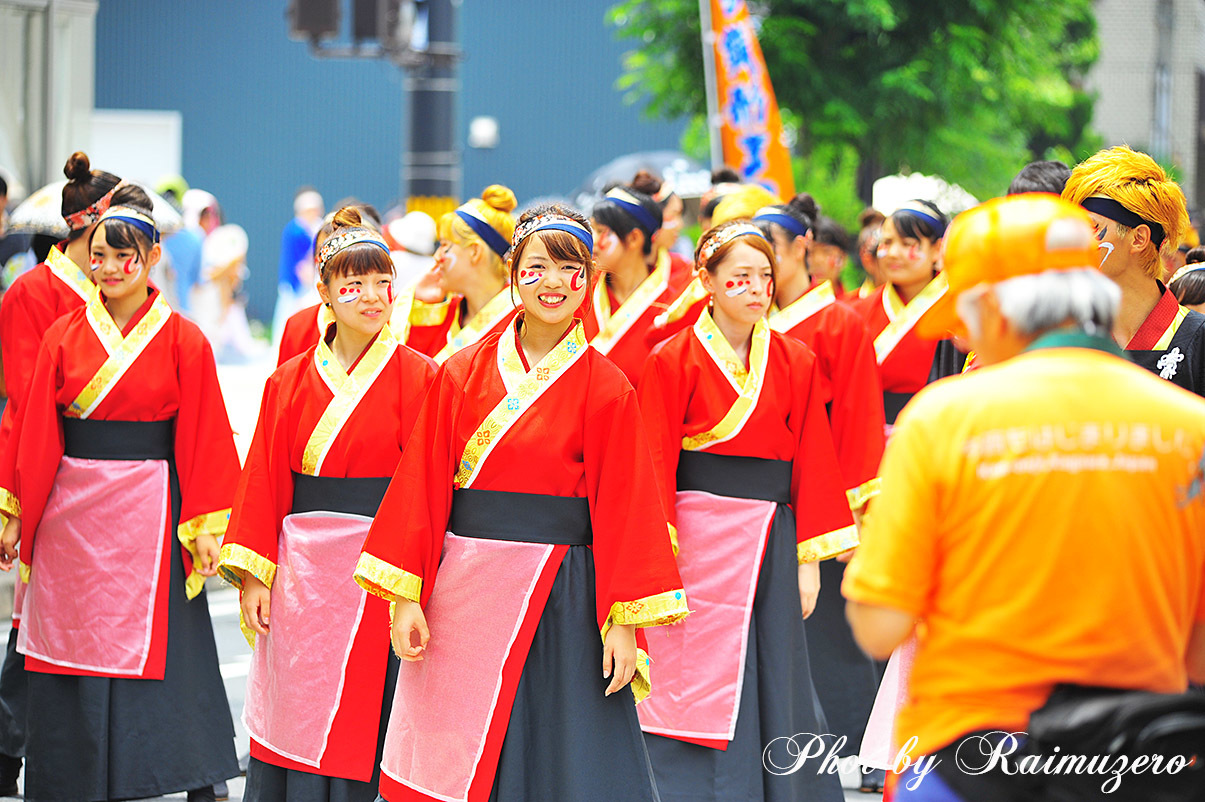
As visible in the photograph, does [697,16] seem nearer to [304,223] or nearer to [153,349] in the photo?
[304,223]

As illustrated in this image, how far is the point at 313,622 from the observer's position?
4.11 meters

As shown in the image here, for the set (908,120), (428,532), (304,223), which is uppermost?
(908,120)

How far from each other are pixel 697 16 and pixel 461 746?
1037 centimetres

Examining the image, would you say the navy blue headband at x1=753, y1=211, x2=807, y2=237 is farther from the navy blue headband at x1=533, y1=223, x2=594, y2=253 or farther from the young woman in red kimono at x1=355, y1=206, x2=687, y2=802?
the young woman in red kimono at x1=355, y1=206, x2=687, y2=802

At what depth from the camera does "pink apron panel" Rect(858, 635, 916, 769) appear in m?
4.06

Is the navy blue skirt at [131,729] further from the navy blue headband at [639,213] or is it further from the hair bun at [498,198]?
the navy blue headband at [639,213]

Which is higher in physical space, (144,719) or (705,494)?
(705,494)

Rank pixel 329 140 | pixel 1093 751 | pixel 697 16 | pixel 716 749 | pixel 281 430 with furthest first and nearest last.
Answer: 1. pixel 329 140
2. pixel 697 16
3. pixel 716 749
4. pixel 281 430
5. pixel 1093 751

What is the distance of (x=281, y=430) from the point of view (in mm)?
4145

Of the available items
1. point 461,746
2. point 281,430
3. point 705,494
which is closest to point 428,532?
point 461,746

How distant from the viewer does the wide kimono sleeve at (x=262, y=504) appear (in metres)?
4.08

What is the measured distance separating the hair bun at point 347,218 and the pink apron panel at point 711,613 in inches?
59.0

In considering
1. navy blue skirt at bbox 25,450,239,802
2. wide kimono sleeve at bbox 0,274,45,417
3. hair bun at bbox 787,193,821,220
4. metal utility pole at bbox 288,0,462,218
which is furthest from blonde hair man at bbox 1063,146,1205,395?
metal utility pole at bbox 288,0,462,218

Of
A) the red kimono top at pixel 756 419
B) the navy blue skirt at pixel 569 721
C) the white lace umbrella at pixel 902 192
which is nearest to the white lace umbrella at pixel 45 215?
the red kimono top at pixel 756 419
